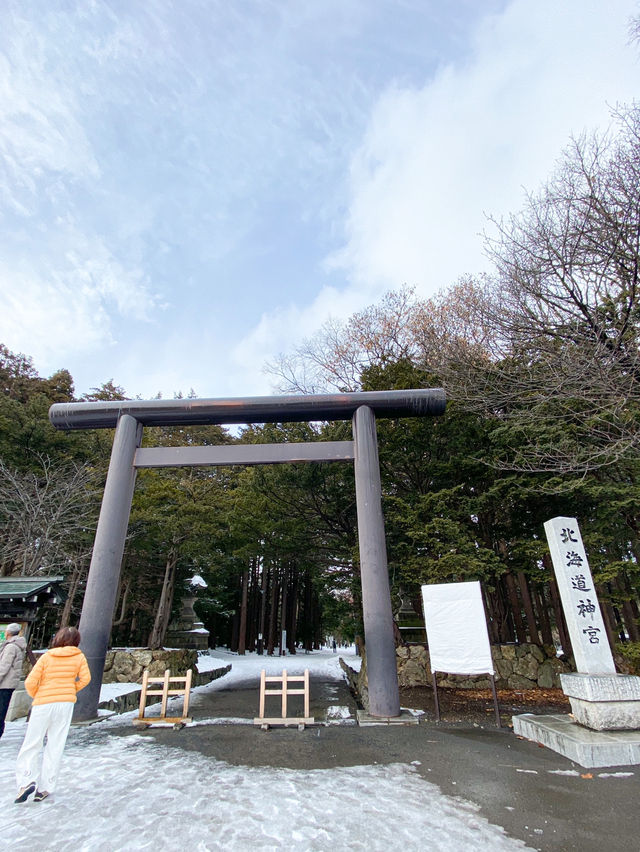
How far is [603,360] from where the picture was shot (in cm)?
699

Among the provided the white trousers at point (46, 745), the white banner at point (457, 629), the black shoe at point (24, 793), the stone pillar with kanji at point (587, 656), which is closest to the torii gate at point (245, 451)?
the white banner at point (457, 629)

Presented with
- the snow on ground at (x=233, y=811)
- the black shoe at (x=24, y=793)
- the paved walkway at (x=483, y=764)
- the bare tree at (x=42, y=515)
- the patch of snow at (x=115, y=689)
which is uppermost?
the bare tree at (x=42, y=515)

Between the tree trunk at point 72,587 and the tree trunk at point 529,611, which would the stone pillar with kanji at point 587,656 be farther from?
the tree trunk at point 72,587

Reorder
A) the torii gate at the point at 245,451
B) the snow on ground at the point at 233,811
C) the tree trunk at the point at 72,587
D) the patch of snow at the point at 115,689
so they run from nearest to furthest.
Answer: the snow on ground at the point at 233,811, the torii gate at the point at 245,451, the patch of snow at the point at 115,689, the tree trunk at the point at 72,587

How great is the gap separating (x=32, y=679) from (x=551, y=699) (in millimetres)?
10433

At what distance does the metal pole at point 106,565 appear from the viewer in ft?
21.3

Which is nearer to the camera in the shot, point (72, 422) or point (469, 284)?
point (72, 422)

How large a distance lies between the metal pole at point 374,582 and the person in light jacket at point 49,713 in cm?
415

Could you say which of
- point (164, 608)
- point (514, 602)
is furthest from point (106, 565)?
point (514, 602)

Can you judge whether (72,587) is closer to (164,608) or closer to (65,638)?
(164,608)

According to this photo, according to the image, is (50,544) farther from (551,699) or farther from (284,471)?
(551,699)

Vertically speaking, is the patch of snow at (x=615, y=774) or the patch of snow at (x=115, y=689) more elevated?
the patch of snow at (x=615, y=774)

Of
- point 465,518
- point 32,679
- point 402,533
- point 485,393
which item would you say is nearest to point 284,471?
point 402,533

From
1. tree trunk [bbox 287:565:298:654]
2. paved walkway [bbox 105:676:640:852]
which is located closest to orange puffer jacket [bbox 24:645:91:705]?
paved walkway [bbox 105:676:640:852]
